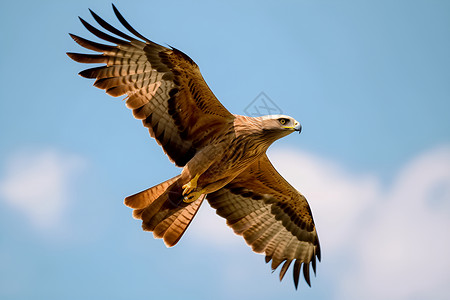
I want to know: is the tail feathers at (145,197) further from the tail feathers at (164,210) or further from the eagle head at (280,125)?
the eagle head at (280,125)

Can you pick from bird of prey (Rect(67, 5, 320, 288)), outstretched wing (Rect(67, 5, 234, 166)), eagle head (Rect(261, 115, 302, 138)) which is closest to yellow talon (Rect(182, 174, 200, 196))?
bird of prey (Rect(67, 5, 320, 288))

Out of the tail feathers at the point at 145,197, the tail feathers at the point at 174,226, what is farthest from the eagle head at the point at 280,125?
the tail feathers at the point at 174,226

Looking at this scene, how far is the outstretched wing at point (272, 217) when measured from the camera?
10.7m

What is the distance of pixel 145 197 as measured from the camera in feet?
29.7

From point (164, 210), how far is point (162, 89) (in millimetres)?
1884

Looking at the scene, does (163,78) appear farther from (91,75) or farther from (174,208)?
(174,208)

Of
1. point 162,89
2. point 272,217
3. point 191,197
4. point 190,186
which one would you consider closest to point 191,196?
point 191,197

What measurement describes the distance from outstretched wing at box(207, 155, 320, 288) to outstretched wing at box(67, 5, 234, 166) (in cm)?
155

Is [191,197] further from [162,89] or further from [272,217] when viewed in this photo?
[272,217]

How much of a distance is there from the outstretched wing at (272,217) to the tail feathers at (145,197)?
1.82 meters

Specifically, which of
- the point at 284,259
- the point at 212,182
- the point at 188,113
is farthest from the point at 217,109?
the point at 284,259

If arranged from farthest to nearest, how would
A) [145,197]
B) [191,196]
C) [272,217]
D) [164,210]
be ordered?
[272,217] → [191,196] → [164,210] → [145,197]

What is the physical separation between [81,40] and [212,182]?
2942mm

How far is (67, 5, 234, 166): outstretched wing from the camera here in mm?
8812
